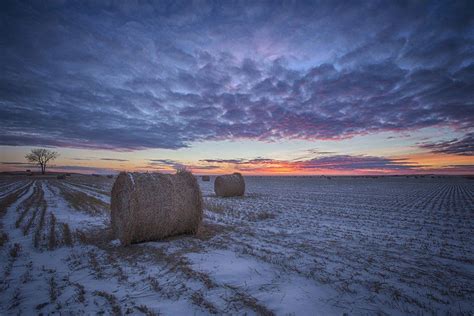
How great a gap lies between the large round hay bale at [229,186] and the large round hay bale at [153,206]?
36.2 feet

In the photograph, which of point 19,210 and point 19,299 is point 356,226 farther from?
point 19,210

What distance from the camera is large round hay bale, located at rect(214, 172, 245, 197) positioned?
19047 mm

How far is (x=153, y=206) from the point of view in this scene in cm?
702

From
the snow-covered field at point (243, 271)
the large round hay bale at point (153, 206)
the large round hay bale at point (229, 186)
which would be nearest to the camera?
the snow-covered field at point (243, 271)

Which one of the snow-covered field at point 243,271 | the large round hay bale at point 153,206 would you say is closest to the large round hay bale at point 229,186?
the snow-covered field at point 243,271

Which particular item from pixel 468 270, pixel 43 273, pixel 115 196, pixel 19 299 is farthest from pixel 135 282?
pixel 468 270

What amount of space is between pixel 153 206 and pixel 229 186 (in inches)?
481

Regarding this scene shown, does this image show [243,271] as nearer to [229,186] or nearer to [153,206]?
[153,206]

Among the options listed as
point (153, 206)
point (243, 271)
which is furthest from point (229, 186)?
point (243, 271)

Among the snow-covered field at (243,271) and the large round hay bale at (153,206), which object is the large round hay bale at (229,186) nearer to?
the snow-covered field at (243,271)

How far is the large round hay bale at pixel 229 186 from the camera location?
19047 millimetres

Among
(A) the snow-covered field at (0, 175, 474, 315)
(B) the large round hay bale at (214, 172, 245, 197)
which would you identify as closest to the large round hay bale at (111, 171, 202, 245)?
(A) the snow-covered field at (0, 175, 474, 315)

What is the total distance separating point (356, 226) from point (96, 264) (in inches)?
320

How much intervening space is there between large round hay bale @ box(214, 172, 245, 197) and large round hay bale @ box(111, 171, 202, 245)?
1103 cm
